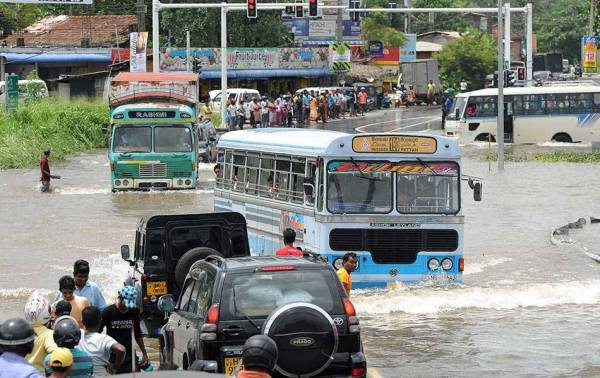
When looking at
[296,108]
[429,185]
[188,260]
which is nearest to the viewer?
[188,260]

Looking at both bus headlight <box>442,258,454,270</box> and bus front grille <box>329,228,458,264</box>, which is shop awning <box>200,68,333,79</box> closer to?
bus front grille <box>329,228,458,264</box>

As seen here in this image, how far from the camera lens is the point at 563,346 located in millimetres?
15773

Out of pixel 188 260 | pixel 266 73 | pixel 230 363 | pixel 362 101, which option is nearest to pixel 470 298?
pixel 188 260

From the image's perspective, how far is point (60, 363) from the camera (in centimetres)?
763

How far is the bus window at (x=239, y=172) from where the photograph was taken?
21.9 m

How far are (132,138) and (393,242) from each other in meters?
17.5

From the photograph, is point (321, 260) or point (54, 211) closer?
point (321, 260)

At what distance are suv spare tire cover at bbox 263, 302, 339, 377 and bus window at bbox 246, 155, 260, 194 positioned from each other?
11293 millimetres

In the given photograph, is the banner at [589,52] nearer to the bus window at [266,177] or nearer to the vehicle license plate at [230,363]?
the bus window at [266,177]

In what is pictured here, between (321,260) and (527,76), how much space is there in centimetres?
4974

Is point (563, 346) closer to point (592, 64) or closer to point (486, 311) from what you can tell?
point (486, 311)

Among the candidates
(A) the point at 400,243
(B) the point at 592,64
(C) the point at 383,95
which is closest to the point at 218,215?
(A) the point at 400,243

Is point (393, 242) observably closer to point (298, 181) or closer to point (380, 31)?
point (298, 181)

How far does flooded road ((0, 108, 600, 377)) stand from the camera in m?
15.3
